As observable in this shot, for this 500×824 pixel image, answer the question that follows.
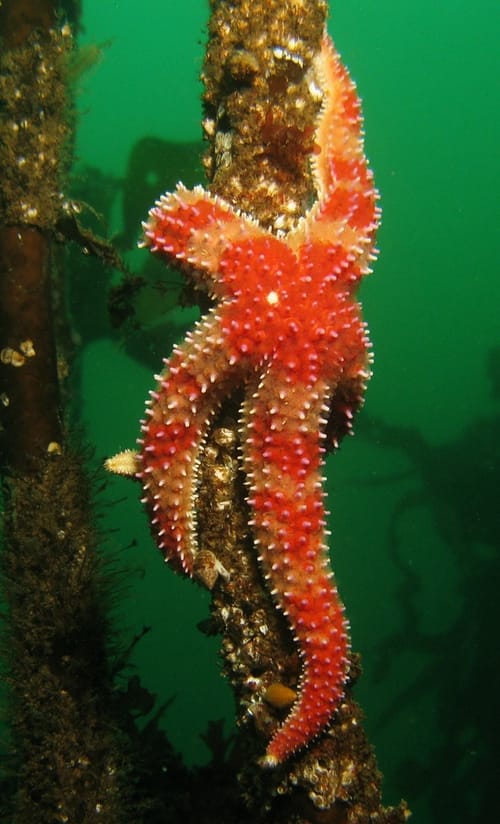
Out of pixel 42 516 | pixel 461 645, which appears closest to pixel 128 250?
pixel 42 516

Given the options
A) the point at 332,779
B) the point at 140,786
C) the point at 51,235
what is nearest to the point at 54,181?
the point at 51,235

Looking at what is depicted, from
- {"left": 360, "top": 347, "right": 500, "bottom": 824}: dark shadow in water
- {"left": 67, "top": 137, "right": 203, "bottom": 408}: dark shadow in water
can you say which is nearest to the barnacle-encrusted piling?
{"left": 67, "top": 137, "right": 203, "bottom": 408}: dark shadow in water

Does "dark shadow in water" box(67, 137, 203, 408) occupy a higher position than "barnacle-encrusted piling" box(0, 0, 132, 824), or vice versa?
A: "dark shadow in water" box(67, 137, 203, 408)

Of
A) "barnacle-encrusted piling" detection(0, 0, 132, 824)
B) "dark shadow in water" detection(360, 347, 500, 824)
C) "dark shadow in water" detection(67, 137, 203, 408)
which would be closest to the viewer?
"barnacle-encrusted piling" detection(0, 0, 132, 824)

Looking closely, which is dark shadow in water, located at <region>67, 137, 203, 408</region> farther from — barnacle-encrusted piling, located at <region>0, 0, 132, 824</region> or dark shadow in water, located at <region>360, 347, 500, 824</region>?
dark shadow in water, located at <region>360, 347, 500, 824</region>

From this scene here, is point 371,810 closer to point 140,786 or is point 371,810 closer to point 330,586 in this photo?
point 330,586

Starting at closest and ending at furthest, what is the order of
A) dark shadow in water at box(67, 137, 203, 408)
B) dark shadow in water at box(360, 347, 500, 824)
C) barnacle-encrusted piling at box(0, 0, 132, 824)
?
barnacle-encrusted piling at box(0, 0, 132, 824) → dark shadow in water at box(67, 137, 203, 408) → dark shadow in water at box(360, 347, 500, 824)

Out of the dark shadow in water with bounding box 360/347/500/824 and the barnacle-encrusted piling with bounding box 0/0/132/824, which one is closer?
the barnacle-encrusted piling with bounding box 0/0/132/824

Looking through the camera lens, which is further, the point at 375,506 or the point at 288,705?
the point at 375,506

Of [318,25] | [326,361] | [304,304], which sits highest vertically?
[318,25]

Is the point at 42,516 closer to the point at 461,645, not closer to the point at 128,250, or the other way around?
the point at 128,250
